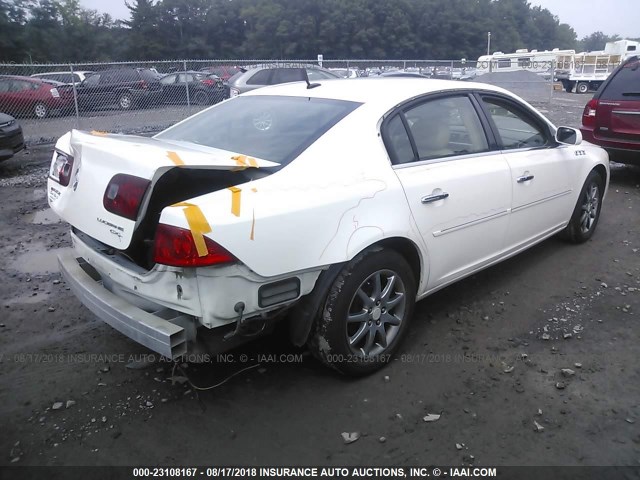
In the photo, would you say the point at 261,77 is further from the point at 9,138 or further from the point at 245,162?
the point at 245,162

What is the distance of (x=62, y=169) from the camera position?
118 inches

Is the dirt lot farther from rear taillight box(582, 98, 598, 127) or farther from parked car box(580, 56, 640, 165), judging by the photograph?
rear taillight box(582, 98, 598, 127)

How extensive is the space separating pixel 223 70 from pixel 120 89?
133 inches

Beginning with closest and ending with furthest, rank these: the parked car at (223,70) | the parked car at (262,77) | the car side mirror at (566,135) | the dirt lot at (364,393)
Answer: the dirt lot at (364,393) < the car side mirror at (566,135) < the parked car at (262,77) < the parked car at (223,70)

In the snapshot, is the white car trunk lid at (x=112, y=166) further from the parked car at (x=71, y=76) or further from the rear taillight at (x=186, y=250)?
the parked car at (x=71, y=76)

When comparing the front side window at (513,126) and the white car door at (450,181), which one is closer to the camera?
the white car door at (450,181)

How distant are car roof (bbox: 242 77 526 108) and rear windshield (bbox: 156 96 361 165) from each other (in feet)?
0.31

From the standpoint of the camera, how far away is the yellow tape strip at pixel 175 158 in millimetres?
2319

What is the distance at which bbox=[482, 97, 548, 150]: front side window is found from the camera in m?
3.78

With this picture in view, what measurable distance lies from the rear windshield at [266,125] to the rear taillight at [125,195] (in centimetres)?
69

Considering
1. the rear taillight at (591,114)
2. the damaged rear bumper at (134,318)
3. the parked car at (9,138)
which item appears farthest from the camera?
the parked car at (9,138)

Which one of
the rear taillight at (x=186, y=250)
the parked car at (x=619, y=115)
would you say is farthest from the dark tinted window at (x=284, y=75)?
the rear taillight at (x=186, y=250)

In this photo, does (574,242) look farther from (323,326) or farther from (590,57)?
(590,57)

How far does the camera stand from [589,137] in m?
7.50
